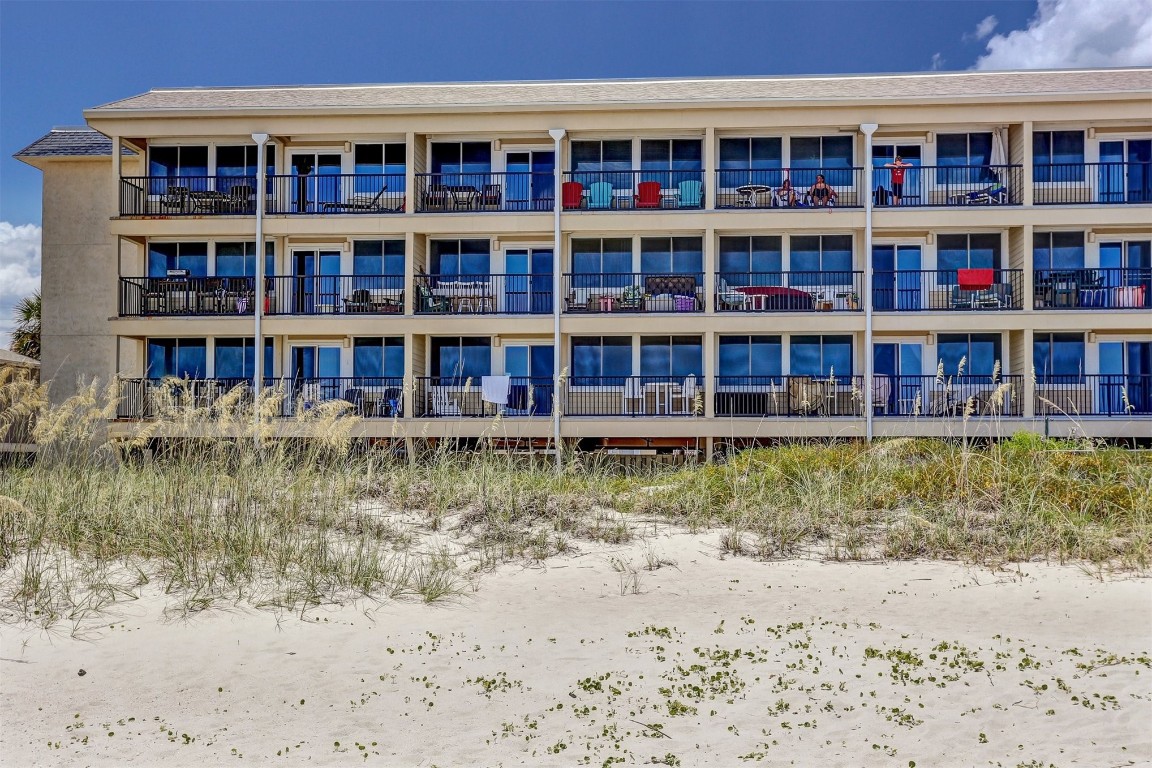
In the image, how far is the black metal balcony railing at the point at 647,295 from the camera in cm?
2334

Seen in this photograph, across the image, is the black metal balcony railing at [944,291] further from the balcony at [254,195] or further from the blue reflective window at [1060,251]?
the balcony at [254,195]

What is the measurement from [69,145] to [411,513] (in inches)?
874

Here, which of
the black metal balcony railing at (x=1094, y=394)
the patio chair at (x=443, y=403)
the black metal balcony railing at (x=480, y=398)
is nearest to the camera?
the black metal balcony railing at (x=1094, y=394)

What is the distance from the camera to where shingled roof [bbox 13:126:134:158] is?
25.5 m

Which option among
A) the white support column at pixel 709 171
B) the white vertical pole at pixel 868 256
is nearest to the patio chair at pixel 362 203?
the white support column at pixel 709 171

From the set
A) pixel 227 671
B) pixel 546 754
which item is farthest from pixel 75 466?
pixel 546 754

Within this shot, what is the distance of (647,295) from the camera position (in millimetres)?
23375

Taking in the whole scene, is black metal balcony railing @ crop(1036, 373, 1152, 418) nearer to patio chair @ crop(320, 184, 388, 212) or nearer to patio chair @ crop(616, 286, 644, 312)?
patio chair @ crop(616, 286, 644, 312)

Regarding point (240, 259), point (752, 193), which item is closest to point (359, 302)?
point (240, 259)

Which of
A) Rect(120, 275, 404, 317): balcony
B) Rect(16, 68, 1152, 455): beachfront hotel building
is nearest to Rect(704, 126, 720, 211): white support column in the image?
Rect(16, 68, 1152, 455): beachfront hotel building

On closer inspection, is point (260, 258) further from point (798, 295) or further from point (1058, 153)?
point (1058, 153)

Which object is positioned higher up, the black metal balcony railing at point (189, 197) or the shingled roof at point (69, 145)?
the shingled roof at point (69, 145)

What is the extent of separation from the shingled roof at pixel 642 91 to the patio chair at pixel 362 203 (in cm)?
245

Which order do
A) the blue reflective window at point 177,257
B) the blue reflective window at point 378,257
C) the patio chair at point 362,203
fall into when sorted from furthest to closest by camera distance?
the blue reflective window at point 177,257
the blue reflective window at point 378,257
the patio chair at point 362,203
